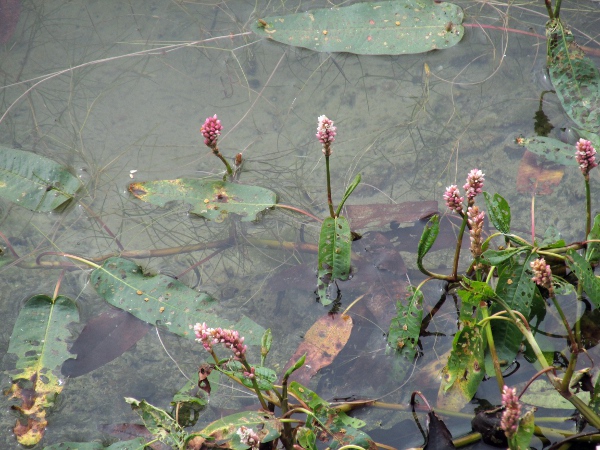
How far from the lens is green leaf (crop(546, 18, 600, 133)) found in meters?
2.70

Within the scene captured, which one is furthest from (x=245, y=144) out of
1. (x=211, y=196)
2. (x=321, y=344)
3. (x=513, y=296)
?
(x=513, y=296)

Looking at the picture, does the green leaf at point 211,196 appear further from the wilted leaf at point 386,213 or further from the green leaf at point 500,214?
the green leaf at point 500,214

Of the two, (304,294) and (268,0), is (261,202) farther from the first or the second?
(268,0)

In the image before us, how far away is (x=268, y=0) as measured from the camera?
3389 mm

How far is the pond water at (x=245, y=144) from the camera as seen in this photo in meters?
2.40

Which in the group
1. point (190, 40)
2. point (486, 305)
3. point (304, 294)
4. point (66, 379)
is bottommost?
point (66, 379)

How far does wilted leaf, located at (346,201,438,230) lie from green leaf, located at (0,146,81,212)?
1285 mm

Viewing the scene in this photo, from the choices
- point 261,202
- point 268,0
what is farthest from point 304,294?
point 268,0

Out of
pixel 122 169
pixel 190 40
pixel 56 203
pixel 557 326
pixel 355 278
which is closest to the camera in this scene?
pixel 557 326

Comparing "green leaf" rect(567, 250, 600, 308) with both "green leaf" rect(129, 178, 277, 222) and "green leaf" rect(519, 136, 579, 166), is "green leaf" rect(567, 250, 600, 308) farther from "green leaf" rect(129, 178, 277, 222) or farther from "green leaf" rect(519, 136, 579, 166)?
"green leaf" rect(129, 178, 277, 222)

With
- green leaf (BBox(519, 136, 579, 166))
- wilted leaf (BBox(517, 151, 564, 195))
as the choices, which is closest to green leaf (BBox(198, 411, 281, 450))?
wilted leaf (BBox(517, 151, 564, 195))

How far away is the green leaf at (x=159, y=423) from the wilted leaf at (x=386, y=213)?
1116 millimetres

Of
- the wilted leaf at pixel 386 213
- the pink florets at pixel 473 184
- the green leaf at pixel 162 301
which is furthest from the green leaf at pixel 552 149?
the green leaf at pixel 162 301

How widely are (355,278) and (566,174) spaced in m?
1.10
